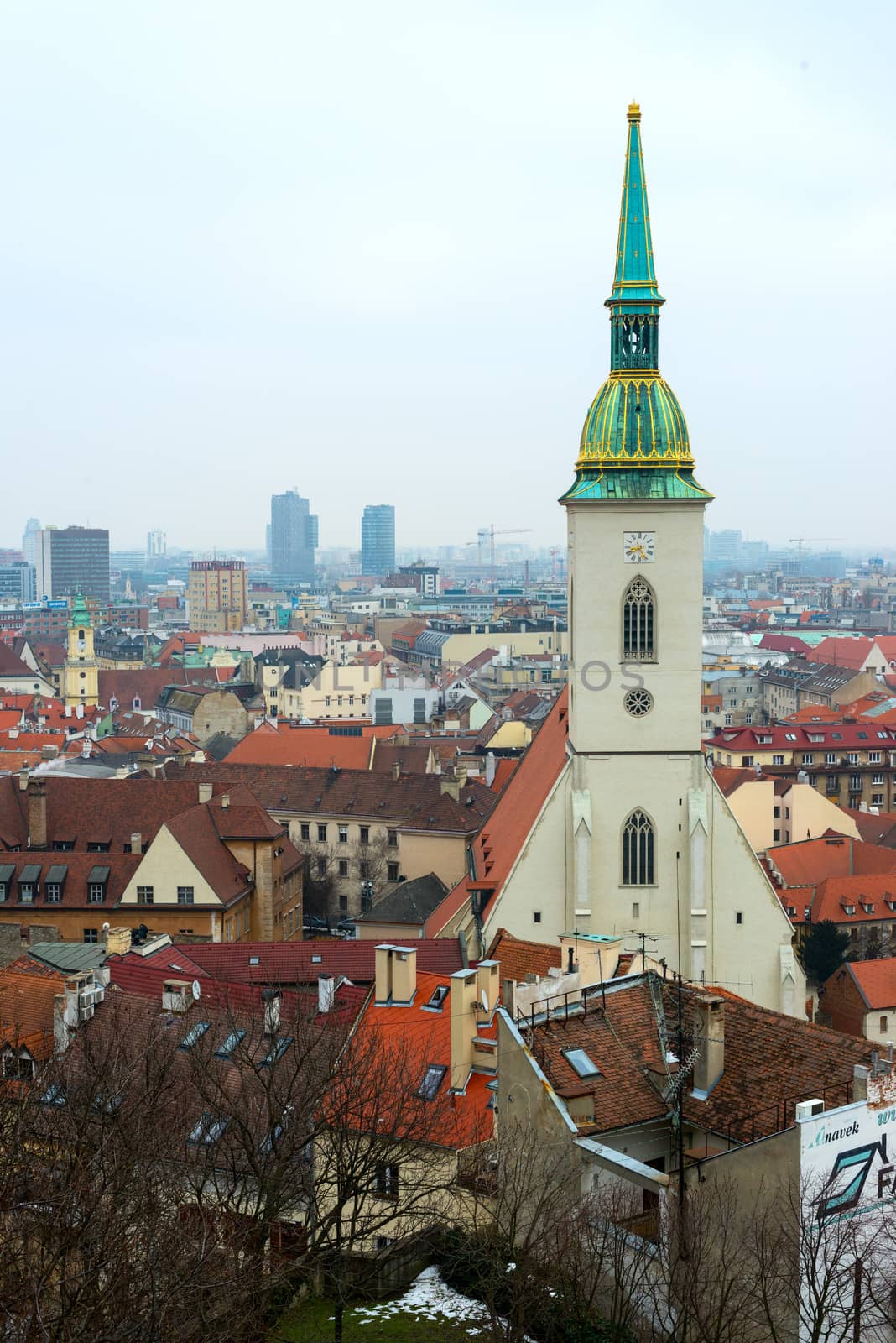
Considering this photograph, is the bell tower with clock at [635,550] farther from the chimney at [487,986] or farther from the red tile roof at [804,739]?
the red tile roof at [804,739]

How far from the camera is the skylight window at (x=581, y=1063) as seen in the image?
106 ft

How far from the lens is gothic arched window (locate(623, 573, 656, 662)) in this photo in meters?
49.8

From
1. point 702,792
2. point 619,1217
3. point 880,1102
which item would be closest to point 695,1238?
point 619,1217

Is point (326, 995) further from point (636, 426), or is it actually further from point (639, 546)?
point (636, 426)

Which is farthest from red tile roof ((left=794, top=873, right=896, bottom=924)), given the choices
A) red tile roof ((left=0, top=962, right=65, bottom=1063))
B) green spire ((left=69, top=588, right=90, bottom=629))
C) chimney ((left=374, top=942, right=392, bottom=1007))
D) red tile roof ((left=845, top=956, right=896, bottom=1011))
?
green spire ((left=69, top=588, right=90, bottom=629))

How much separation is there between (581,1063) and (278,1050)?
308 inches

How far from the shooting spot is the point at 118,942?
54.3 metres

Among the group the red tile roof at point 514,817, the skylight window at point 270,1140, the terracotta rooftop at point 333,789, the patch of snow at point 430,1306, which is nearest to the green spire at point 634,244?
the red tile roof at point 514,817

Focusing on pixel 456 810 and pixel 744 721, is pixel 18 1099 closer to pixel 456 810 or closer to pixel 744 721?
pixel 456 810

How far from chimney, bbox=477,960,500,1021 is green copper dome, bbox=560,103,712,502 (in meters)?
15.5

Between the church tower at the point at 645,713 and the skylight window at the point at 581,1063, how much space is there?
17010mm

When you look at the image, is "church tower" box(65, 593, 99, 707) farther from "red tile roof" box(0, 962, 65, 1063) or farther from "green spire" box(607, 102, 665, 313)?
"red tile roof" box(0, 962, 65, 1063)

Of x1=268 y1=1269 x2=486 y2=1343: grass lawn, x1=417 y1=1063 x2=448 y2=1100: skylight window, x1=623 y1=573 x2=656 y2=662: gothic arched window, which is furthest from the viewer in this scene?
x1=623 y1=573 x2=656 y2=662: gothic arched window

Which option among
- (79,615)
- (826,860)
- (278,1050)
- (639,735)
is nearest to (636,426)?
(639,735)
